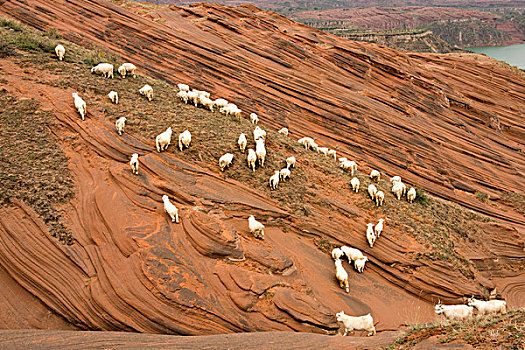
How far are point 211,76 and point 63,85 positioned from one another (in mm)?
12710

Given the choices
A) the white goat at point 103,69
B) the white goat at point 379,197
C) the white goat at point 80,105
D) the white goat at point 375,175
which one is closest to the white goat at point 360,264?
the white goat at point 379,197

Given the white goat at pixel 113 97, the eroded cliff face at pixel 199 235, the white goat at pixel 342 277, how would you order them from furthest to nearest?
the white goat at pixel 113 97 → the white goat at pixel 342 277 → the eroded cliff face at pixel 199 235

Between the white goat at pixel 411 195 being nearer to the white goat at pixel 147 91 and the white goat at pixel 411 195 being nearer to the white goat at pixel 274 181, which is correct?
the white goat at pixel 274 181

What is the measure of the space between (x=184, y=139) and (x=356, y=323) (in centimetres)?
776

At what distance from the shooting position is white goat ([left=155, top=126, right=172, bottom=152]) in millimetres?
11102

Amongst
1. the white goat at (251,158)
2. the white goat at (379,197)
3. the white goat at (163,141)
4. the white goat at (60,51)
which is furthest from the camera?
the white goat at (60,51)

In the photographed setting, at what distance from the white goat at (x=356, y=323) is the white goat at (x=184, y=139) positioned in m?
7.21

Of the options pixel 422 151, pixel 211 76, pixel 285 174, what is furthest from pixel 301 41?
pixel 285 174

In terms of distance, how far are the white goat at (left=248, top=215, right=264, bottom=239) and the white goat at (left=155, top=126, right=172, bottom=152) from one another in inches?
157

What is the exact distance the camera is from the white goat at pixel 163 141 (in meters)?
11.1

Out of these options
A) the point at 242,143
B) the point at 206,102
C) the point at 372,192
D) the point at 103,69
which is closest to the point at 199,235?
the point at 242,143

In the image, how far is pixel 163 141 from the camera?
11164 mm

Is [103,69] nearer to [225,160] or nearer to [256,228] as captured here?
[225,160]

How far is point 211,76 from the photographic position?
2423 centimetres
